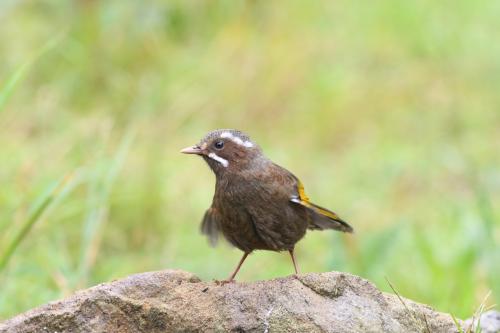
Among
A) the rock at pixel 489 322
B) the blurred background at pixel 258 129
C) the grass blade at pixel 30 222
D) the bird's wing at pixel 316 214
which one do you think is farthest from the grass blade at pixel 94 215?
the rock at pixel 489 322

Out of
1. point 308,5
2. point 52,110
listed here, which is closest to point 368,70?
point 308,5

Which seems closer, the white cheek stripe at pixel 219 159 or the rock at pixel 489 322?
the rock at pixel 489 322

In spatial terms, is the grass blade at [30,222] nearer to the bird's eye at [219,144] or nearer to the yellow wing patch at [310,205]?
the bird's eye at [219,144]

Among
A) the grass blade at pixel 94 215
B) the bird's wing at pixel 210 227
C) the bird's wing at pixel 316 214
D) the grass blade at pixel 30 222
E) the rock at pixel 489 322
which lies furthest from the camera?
the grass blade at pixel 94 215

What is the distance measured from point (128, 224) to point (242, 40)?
3.91 meters

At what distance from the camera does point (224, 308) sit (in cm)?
412

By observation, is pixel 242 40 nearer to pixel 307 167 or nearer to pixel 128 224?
pixel 307 167

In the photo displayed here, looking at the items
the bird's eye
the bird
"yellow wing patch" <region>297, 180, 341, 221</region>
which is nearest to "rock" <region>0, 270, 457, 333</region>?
the bird

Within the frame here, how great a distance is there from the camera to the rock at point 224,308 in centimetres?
399

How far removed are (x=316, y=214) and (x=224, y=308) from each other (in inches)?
51.3

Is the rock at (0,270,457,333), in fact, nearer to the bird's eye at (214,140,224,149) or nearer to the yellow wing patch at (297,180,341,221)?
the yellow wing patch at (297,180,341,221)

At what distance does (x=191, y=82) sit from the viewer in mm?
10648

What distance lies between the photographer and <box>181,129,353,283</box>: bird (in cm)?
491

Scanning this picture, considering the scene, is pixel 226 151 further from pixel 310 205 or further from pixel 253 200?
pixel 310 205
